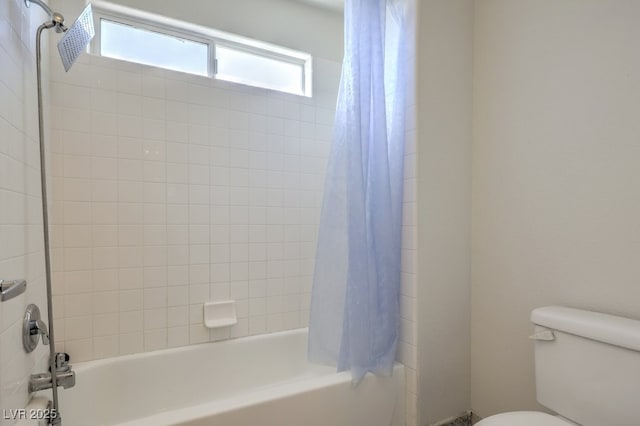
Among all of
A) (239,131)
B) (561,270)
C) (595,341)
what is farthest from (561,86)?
(239,131)

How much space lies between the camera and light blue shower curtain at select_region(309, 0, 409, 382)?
141 centimetres

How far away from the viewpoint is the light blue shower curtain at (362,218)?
4.61 feet

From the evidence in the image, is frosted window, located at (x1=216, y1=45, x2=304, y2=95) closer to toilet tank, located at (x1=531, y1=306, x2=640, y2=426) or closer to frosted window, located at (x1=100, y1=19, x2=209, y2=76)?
frosted window, located at (x1=100, y1=19, x2=209, y2=76)

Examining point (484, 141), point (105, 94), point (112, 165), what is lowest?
point (112, 165)

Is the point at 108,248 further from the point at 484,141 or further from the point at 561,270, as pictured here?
the point at 561,270

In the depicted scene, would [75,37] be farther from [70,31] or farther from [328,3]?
[328,3]

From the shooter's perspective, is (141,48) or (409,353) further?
(141,48)

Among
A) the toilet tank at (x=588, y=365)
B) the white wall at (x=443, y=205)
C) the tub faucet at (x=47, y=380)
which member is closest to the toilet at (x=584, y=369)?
the toilet tank at (x=588, y=365)

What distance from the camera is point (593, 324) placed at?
1.03 m

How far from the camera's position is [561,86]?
130 cm

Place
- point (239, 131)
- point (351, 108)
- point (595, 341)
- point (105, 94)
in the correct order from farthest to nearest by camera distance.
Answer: point (239, 131), point (105, 94), point (351, 108), point (595, 341)

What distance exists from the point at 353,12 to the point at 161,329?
1.82 m

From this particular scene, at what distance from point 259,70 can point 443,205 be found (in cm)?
141

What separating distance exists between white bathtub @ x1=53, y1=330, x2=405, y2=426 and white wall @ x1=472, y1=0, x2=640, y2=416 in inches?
21.7
